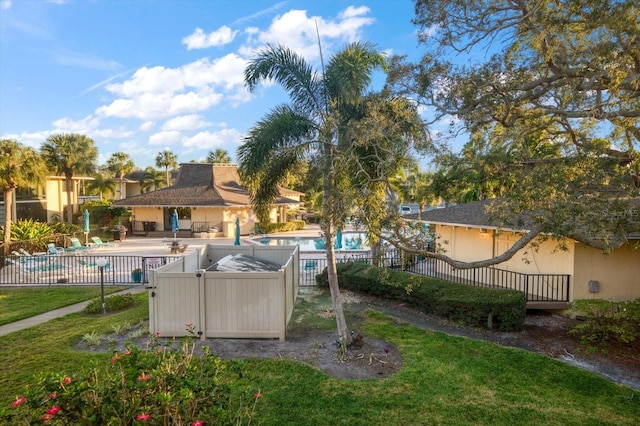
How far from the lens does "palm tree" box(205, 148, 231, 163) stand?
66.2 m

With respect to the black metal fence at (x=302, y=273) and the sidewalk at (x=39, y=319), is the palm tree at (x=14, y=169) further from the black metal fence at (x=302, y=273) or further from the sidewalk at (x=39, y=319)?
the sidewalk at (x=39, y=319)

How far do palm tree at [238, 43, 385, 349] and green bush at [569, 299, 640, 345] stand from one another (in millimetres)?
6310

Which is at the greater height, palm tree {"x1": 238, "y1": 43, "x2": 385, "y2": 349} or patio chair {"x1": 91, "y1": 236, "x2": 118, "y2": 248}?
palm tree {"x1": 238, "y1": 43, "x2": 385, "y2": 349}

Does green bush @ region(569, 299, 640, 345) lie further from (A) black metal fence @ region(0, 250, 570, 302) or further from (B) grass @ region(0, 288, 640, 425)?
(B) grass @ region(0, 288, 640, 425)

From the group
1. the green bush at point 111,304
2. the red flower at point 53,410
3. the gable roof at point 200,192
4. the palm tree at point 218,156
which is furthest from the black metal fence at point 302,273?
the palm tree at point 218,156

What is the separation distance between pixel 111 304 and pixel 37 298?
3.70 m

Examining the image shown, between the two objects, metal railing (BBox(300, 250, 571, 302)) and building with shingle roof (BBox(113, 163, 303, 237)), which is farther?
building with shingle roof (BBox(113, 163, 303, 237))

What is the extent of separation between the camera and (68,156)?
3130cm

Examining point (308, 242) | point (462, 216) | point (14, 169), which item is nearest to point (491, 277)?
point (462, 216)

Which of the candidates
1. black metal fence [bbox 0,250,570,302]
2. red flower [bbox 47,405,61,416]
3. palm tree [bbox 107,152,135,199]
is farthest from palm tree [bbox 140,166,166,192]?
red flower [bbox 47,405,61,416]

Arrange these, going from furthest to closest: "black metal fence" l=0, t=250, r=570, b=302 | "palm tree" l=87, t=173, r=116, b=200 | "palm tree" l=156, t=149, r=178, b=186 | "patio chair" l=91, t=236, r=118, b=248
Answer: "palm tree" l=156, t=149, r=178, b=186
"palm tree" l=87, t=173, r=116, b=200
"patio chair" l=91, t=236, r=118, b=248
"black metal fence" l=0, t=250, r=570, b=302

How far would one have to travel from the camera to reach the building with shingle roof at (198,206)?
32.5 m

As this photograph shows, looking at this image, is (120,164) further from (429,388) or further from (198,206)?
(429,388)

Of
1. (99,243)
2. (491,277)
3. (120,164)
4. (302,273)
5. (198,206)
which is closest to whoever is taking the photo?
(491,277)
